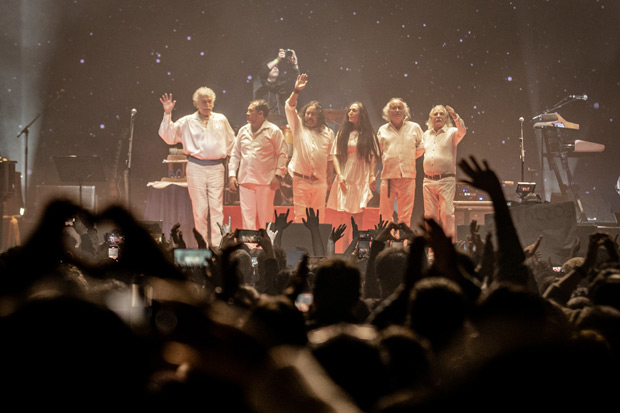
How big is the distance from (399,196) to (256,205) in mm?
2472

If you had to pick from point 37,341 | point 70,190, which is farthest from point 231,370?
point 70,190

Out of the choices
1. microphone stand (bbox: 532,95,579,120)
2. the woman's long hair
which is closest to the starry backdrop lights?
microphone stand (bbox: 532,95,579,120)

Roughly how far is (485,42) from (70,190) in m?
9.36

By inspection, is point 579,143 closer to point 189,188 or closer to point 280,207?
point 280,207

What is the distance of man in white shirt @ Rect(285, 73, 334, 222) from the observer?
11.0m

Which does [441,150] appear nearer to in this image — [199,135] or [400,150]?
[400,150]

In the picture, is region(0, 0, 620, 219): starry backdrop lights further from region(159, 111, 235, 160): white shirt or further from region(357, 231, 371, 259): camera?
region(357, 231, 371, 259): camera

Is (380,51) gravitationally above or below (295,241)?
above

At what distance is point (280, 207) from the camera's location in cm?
1148

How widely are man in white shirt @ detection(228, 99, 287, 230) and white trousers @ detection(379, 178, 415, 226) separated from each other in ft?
5.98

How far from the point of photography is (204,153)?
1113 centimetres

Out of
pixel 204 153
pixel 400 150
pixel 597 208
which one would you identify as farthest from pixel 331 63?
pixel 597 208

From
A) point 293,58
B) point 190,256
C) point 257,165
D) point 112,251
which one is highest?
point 293,58

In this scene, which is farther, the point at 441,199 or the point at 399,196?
the point at 441,199
